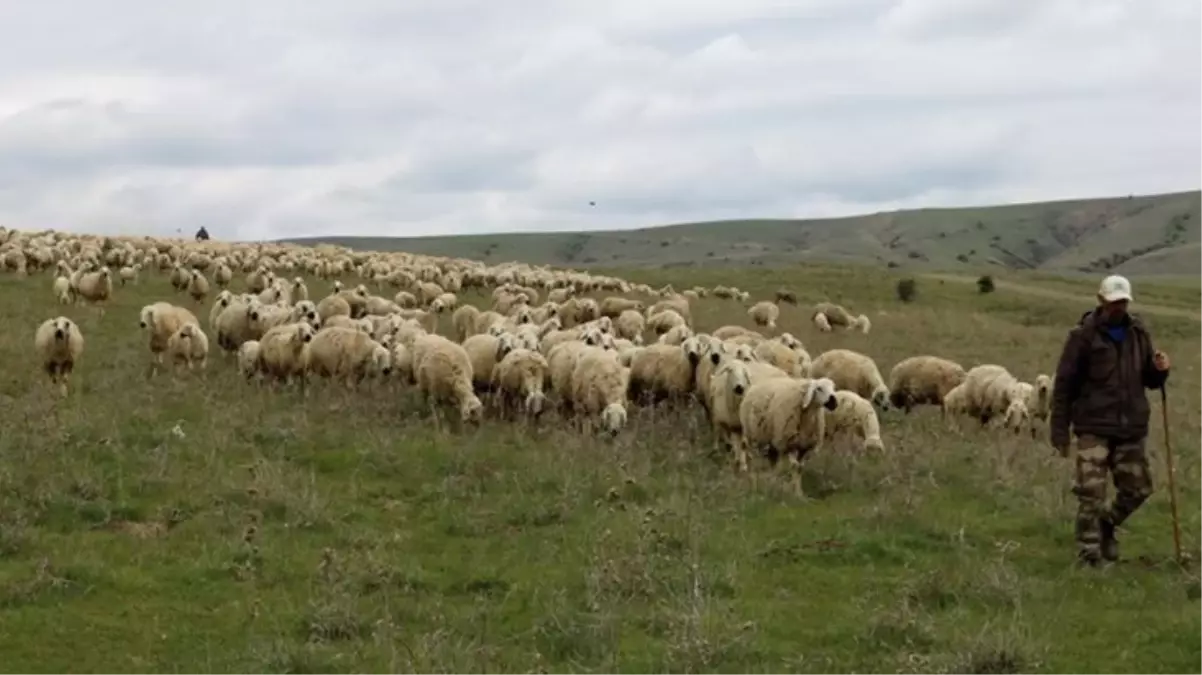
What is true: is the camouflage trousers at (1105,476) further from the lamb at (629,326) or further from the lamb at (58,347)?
the lamb at (629,326)

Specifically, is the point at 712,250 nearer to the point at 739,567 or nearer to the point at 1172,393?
the point at 1172,393

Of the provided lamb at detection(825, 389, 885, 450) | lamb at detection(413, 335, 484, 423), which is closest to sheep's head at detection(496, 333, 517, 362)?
lamb at detection(413, 335, 484, 423)

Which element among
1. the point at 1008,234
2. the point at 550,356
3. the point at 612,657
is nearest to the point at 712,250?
the point at 1008,234

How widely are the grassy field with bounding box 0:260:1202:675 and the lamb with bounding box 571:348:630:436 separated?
61 cm

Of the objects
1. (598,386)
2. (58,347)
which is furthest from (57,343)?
(598,386)

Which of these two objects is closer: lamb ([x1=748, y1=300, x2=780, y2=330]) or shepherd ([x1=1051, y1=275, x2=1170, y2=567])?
shepherd ([x1=1051, y1=275, x2=1170, y2=567])

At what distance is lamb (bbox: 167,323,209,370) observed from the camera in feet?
65.9

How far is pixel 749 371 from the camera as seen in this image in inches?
611

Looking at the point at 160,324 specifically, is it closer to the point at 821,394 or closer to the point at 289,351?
the point at 289,351

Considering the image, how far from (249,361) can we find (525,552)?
32.7 ft

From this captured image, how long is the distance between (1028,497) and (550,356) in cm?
716

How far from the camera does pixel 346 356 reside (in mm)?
18391

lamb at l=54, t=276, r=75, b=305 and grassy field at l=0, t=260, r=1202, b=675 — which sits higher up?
lamb at l=54, t=276, r=75, b=305

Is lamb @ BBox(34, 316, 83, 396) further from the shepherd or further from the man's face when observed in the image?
the man's face
